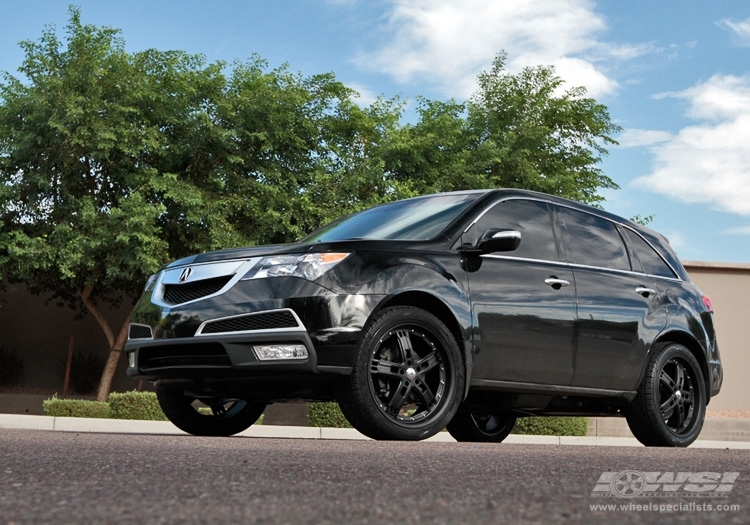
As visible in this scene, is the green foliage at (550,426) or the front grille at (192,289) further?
the green foliage at (550,426)

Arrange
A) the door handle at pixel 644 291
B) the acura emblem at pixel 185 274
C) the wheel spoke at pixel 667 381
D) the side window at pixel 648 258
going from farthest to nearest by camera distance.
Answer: the side window at pixel 648 258
the wheel spoke at pixel 667 381
the door handle at pixel 644 291
the acura emblem at pixel 185 274

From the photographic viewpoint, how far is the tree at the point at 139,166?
76.6 feet

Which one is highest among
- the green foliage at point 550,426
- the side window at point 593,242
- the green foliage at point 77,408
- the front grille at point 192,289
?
the side window at point 593,242

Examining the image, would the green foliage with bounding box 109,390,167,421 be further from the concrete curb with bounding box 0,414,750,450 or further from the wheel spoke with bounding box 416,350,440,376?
the wheel spoke with bounding box 416,350,440,376

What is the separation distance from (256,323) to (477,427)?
134 inches

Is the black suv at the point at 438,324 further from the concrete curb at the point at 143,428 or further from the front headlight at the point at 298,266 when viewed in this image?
the concrete curb at the point at 143,428

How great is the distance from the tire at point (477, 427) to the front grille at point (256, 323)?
118 inches

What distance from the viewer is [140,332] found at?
713 cm

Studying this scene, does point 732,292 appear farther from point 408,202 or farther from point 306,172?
point 408,202

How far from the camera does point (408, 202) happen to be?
8.00 m

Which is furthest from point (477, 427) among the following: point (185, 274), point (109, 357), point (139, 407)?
point (109, 357)

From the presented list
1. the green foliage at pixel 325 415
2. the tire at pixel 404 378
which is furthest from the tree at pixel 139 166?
the tire at pixel 404 378

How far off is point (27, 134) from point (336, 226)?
58.3 ft

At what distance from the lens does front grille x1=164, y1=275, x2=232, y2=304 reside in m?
6.66
